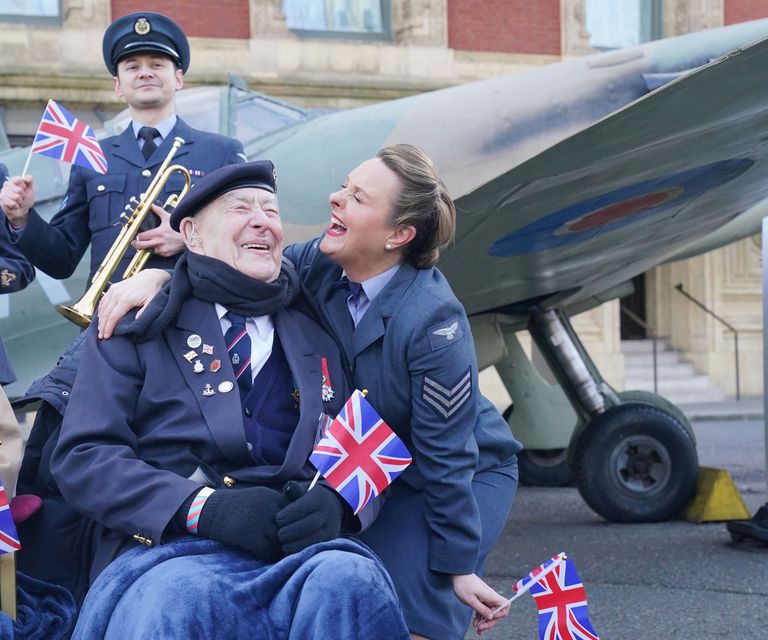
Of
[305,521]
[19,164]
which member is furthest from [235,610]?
[19,164]

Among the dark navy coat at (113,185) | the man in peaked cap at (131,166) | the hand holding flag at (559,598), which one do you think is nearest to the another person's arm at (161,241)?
the man in peaked cap at (131,166)

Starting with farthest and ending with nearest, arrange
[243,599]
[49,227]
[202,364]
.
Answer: [49,227]
[202,364]
[243,599]

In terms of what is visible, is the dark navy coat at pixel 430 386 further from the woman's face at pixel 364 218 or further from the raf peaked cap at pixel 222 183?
the raf peaked cap at pixel 222 183

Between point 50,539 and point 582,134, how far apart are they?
6.77ft

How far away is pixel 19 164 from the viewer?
216 inches

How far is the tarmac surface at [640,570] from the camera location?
401 centimetres

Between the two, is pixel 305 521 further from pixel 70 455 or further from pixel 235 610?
pixel 70 455

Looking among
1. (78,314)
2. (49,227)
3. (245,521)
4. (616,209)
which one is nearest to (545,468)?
(616,209)

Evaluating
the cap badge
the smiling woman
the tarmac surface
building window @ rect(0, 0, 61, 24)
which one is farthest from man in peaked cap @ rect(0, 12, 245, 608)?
building window @ rect(0, 0, 61, 24)

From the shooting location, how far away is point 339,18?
55.8ft

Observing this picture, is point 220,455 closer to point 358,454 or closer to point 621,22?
point 358,454

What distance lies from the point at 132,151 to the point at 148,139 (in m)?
0.07

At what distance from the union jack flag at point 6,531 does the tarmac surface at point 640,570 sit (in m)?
2.01

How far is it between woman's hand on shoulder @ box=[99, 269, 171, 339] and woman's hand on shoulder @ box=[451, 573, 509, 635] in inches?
36.3
